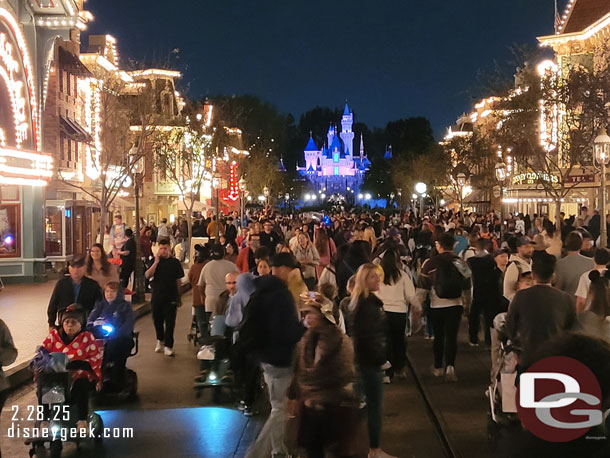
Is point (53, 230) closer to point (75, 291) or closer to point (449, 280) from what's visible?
point (75, 291)

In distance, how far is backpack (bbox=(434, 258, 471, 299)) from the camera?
9.53m

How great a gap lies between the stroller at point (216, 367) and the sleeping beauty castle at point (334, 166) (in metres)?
150

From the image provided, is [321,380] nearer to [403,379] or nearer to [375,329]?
[375,329]

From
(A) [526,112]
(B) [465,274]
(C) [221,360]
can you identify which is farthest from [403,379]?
(A) [526,112]

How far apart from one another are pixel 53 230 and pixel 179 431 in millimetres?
19725

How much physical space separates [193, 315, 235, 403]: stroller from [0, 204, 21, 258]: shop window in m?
15.0

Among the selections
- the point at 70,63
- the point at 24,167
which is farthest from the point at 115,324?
the point at 70,63

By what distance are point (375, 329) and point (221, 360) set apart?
325cm

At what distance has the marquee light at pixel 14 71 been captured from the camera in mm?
20297

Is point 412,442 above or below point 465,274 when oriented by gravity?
below

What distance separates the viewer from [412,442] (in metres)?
7.52

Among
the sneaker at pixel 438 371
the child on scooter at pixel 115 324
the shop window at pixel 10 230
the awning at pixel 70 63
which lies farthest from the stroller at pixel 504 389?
the awning at pixel 70 63

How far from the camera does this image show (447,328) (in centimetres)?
972

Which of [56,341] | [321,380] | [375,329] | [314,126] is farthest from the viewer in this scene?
[314,126]
